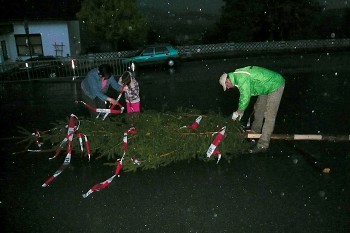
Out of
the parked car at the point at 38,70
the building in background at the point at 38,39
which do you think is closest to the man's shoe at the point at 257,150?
A: the parked car at the point at 38,70

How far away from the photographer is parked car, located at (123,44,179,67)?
21312mm

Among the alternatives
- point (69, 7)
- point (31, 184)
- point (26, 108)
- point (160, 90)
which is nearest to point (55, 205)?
point (31, 184)

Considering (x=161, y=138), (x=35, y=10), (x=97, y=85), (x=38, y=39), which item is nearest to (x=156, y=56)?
(x=38, y=39)

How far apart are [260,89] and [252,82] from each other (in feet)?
0.80

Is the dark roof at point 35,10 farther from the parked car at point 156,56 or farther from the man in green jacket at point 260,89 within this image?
the man in green jacket at point 260,89

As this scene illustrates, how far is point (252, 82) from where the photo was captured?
6734 mm

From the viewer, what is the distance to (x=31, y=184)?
637 cm

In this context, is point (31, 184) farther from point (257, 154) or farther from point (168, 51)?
point (168, 51)

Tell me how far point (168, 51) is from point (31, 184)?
16.4 m

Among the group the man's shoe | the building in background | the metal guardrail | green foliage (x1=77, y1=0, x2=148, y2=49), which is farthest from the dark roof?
the man's shoe

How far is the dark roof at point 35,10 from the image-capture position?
2659 centimetres

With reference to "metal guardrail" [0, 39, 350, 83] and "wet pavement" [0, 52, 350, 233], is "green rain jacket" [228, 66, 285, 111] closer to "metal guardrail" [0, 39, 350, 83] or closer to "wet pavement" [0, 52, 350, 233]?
"wet pavement" [0, 52, 350, 233]

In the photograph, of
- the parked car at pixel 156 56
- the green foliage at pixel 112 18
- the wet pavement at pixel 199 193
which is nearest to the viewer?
the wet pavement at pixel 199 193

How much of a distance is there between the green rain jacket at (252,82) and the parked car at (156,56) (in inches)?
593
